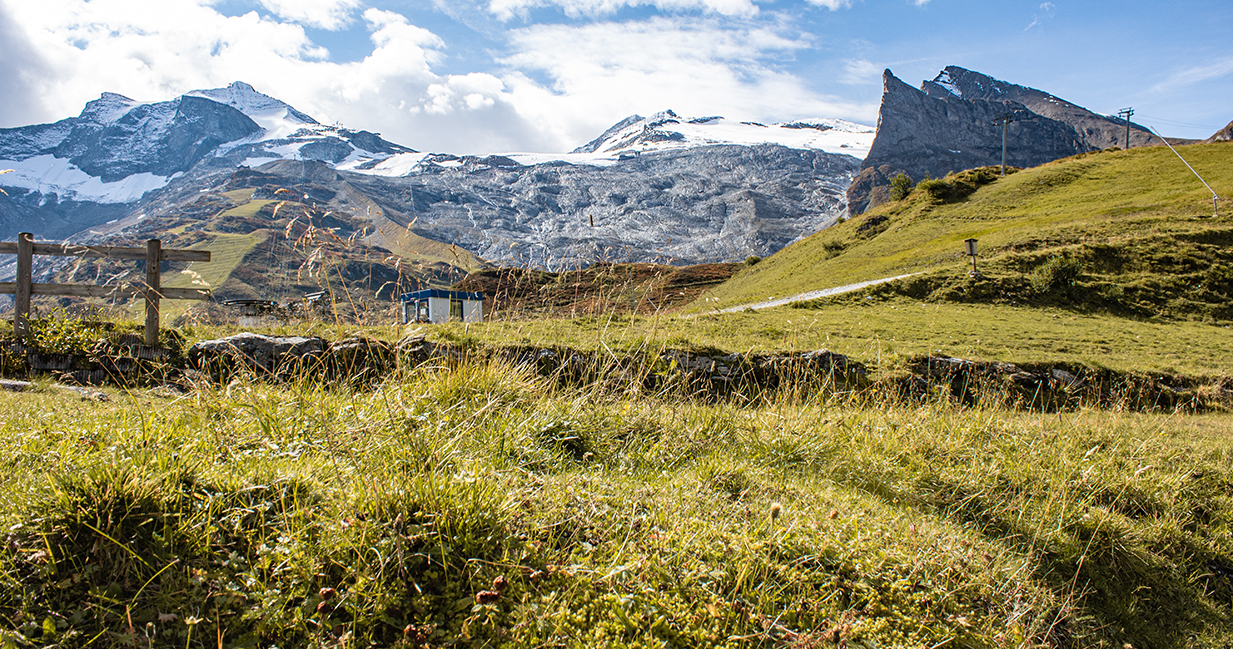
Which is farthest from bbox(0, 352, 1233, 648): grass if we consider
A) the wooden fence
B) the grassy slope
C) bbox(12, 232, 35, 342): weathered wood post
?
the grassy slope

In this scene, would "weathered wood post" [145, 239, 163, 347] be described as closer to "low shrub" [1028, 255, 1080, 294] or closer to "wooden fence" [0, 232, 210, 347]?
"wooden fence" [0, 232, 210, 347]

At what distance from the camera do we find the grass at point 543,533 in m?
2.15

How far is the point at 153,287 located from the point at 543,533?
6.83 metres

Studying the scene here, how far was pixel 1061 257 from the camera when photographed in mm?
19422

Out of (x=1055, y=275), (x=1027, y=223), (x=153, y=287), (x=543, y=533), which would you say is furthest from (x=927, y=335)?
(x=1027, y=223)

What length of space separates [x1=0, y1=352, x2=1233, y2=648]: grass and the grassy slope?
1577cm

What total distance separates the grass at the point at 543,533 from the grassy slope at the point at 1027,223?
15.8m

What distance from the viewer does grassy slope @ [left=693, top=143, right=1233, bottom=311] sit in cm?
2305

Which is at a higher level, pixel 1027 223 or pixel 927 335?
pixel 1027 223

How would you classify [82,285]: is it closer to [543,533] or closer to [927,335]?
[543,533]

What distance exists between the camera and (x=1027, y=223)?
2889 cm

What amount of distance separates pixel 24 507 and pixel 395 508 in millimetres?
1386

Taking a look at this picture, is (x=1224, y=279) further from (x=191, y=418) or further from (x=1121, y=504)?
(x=191, y=418)

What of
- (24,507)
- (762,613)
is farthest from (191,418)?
(762,613)
